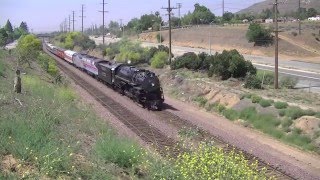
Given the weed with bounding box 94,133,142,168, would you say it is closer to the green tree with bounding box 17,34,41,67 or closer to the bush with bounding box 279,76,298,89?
the bush with bounding box 279,76,298,89

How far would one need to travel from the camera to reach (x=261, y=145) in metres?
21.6

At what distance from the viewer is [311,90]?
34156mm

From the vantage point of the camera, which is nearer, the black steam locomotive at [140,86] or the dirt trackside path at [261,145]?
the dirt trackside path at [261,145]

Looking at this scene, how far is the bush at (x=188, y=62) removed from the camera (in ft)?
151

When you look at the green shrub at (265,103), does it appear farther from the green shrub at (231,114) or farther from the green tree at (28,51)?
the green tree at (28,51)

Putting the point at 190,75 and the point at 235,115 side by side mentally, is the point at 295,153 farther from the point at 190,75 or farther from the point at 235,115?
the point at 190,75

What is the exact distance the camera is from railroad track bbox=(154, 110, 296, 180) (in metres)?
16.8

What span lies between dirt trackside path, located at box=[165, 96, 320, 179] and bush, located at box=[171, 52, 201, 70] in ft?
53.8

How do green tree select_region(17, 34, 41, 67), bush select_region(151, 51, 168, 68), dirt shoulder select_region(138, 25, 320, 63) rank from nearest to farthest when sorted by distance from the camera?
green tree select_region(17, 34, 41, 67)
bush select_region(151, 51, 168, 68)
dirt shoulder select_region(138, 25, 320, 63)

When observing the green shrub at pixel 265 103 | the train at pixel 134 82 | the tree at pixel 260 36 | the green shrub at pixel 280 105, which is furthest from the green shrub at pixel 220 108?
the tree at pixel 260 36

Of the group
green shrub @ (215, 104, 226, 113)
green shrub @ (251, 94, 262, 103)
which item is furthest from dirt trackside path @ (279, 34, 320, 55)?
green shrub @ (251, 94, 262, 103)

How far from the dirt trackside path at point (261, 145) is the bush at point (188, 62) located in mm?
16388

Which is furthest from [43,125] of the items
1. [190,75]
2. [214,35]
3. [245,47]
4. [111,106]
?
[214,35]

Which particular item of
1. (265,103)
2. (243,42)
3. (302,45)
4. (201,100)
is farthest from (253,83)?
(243,42)
